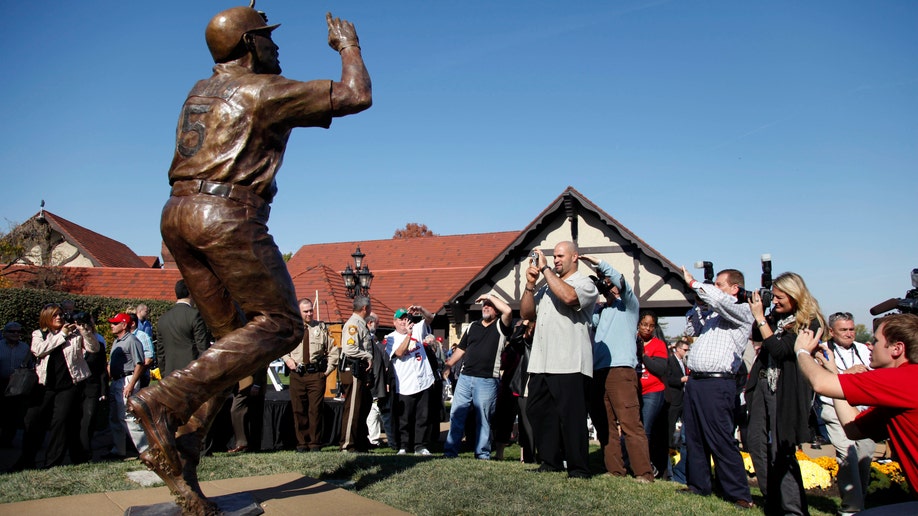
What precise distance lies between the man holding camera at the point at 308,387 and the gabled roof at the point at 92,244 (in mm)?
30875

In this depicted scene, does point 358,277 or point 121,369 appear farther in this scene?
point 358,277

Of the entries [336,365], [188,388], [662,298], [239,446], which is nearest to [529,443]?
[336,365]

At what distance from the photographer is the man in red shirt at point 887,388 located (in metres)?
3.21

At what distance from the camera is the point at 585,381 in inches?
244

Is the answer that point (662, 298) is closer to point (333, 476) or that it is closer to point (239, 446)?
point (239, 446)

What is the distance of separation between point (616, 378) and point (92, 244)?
3730cm

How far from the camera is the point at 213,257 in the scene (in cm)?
361

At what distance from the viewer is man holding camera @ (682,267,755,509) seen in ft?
18.3

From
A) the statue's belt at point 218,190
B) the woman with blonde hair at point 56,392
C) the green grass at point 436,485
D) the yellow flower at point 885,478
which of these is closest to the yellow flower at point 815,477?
the yellow flower at point 885,478

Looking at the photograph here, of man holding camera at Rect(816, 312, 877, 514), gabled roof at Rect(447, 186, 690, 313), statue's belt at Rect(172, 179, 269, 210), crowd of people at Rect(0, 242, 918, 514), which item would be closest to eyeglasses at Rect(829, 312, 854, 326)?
crowd of people at Rect(0, 242, 918, 514)

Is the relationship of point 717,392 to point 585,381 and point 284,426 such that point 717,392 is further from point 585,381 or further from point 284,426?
point 284,426

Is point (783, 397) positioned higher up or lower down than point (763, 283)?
lower down

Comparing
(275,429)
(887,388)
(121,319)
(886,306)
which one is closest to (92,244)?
(121,319)

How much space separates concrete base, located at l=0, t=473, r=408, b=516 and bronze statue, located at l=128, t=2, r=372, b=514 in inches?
22.5
